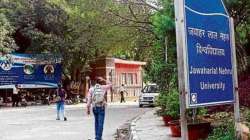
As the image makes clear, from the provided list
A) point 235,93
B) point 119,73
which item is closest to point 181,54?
point 235,93

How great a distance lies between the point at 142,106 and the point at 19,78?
37.9 ft

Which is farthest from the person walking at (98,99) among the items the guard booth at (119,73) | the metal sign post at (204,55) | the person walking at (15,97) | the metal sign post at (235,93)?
the guard booth at (119,73)

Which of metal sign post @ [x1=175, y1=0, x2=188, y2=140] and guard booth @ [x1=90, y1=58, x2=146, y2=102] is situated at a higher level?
guard booth @ [x1=90, y1=58, x2=146, y2=102]

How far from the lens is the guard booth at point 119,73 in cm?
5506

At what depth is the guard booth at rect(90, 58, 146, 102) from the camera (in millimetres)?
55062

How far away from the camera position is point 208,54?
7.11 metres

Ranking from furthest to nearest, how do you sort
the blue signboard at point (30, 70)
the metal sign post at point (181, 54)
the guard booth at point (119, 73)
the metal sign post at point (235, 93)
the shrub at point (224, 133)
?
the guard booth at point (119, 73), the blue signboard at point (30, 70), the shrub at point (224, 133), the metal sign post at point (235, 93), the metal sign post at point (181, 54)

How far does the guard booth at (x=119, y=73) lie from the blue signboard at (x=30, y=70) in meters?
6.35

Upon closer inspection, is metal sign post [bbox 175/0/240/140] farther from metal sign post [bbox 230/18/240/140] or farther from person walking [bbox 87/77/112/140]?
person walking [bbox 87/77/112/140]

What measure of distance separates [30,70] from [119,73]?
14213 mm

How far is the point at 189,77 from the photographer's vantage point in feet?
Result: 21.5

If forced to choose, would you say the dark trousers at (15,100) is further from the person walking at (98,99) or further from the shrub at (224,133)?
the shrub at (224,133)

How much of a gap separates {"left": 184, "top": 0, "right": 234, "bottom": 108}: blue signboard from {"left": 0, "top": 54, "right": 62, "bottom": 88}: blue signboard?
36.8 meters

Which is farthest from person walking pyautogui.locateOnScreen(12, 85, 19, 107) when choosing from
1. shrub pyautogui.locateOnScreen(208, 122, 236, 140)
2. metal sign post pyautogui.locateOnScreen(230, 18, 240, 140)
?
metal sign post pyautogui.locateOnScreen(230, 18, 240, 140)
